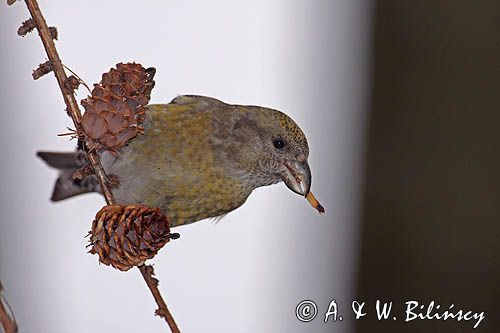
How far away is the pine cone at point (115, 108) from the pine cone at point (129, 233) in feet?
0.13

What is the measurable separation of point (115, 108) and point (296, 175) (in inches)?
9.6

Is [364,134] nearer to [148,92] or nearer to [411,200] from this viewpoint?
[411,200]

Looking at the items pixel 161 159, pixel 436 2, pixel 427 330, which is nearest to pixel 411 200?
pixel 427 330

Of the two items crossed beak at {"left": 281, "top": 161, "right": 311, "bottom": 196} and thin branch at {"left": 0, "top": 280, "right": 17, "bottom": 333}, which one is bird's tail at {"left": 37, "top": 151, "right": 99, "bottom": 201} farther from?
thin branch at {"left": 0, "top": 280, "right": 17, "bottom": 333}

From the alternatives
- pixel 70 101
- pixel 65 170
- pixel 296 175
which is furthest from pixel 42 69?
pixel 65 170

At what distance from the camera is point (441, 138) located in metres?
1.05

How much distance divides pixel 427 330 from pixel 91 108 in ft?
2.67

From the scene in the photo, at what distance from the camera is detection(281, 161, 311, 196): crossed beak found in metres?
0.56

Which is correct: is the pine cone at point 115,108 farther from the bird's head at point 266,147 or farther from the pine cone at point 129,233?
the bird's head at point 266,147

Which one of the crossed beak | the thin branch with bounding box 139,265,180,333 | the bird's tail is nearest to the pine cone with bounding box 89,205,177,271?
the thin branch with bounding box 139,265,180,333

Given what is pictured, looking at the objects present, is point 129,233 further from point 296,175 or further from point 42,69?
point 296,175

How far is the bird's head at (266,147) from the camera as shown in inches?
24.2

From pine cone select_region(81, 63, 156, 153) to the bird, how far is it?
0.69ft

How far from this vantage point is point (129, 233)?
15.4 inches
